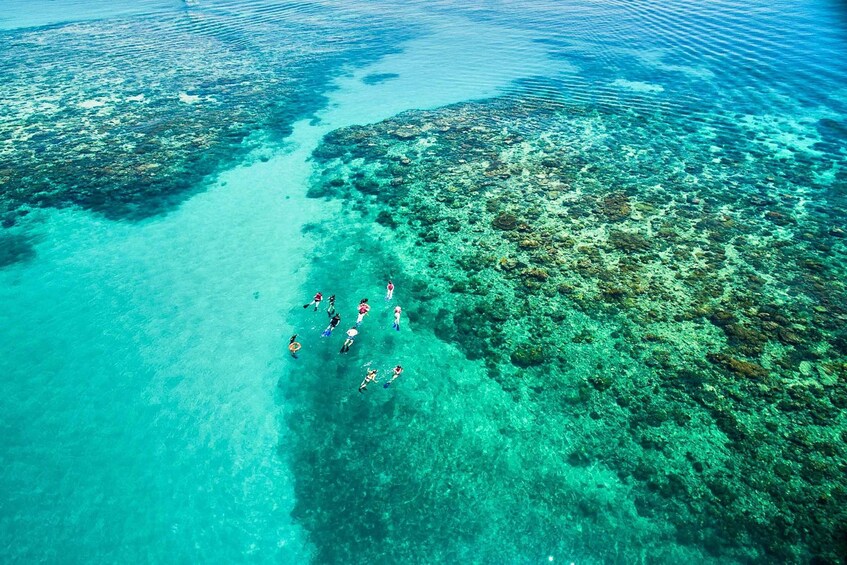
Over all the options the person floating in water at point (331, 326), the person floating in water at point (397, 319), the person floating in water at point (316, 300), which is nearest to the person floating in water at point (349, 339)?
the person floating in water at point (331, 326)

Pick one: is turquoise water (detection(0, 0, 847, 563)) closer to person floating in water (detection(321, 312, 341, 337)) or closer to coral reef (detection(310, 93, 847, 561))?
coral reef (detection(310, 93, 847, 561))

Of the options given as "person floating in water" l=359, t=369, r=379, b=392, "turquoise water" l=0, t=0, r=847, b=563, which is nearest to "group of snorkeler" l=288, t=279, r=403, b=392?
"person floating in water" l=359, t=369, r=379, b=392

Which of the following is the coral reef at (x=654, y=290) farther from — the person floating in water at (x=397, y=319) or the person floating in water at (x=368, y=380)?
the person floating in water at (x=368, y=380)

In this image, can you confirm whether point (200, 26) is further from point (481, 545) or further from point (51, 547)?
point (481, 545)

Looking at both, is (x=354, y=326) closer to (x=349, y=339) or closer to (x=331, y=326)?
(x=349, y=339)

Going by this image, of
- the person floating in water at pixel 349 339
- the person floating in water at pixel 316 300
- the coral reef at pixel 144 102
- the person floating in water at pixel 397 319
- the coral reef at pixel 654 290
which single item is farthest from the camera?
the coral reef at pixel 144 102

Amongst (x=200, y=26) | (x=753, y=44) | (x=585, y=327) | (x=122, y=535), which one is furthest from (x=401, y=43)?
(x=122, y=535)

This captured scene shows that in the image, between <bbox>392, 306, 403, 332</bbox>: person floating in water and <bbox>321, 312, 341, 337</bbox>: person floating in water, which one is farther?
<bbox>392, 306, 403, 332</bbox>: person floating in water

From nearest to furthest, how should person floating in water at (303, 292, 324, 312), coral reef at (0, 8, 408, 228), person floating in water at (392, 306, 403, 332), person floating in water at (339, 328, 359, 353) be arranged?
person floating in water at (339, 328, 359, 353), person floating in water at (392, 306, 403, 332), person floating in water at (303, 292, 324, 312), coral reef at (0, 8, 408, 228)
